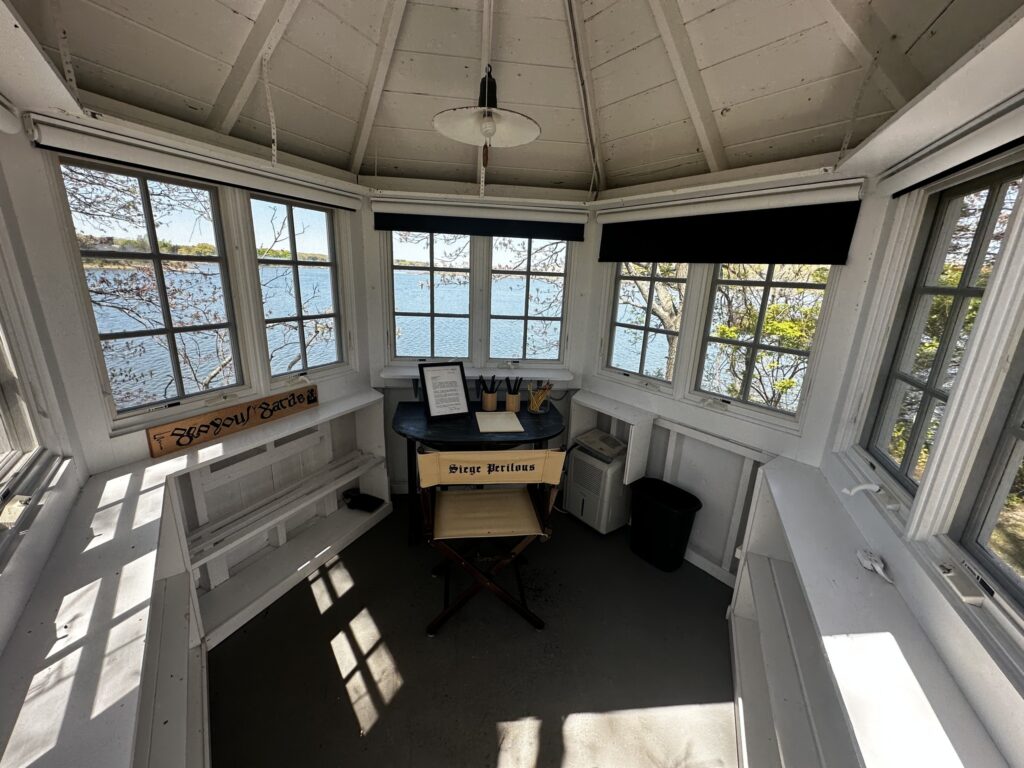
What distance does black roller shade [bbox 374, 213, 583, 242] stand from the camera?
279cm

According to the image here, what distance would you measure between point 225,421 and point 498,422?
1.54 m

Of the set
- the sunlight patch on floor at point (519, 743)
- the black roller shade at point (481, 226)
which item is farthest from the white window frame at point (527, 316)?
the sunlight patch on floor at point (519, 743)

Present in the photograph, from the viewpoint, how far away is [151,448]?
1979mm

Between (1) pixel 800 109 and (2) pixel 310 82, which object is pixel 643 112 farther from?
(2) pixel 310 82

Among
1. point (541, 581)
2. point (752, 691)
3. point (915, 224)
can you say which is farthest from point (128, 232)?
point (752, 691)

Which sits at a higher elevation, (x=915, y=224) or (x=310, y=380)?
(x=915, y=224)

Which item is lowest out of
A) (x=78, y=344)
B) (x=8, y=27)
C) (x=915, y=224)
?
(x=78, y=344)

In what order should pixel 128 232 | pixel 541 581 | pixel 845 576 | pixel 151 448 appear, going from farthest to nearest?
1. pixel 541 581
2. pixel 151 448
3. pixel 128 232
4. pixel 845 576

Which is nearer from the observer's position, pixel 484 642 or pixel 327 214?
pixel 484 642

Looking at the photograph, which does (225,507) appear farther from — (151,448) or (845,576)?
(845,576)

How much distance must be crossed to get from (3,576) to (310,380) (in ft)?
5.52

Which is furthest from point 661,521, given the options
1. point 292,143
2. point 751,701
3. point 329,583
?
point 292,143

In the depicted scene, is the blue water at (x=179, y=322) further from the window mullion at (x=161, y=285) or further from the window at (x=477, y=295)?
the window at (x=477, y=295)

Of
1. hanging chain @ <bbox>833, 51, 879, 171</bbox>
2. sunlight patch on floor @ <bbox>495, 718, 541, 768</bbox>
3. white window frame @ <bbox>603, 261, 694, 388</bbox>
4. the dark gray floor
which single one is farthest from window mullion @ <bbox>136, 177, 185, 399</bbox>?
hanging chain @ <bbox>833, 51, 879, 171</bbox>
